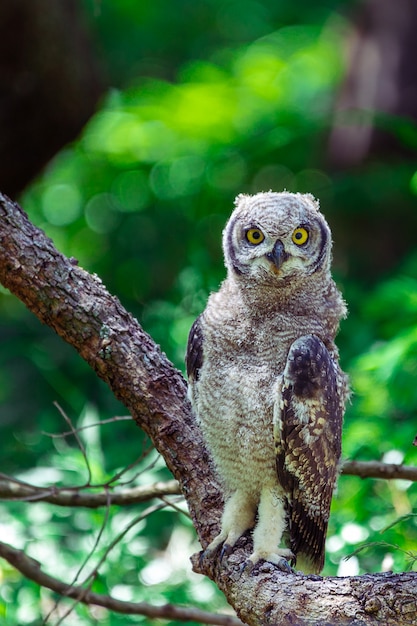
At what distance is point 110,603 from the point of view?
364 cm

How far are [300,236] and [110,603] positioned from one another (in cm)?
176

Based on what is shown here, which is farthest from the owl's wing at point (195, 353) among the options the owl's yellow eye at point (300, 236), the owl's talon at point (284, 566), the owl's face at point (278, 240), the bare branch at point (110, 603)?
the bare branch at point (110, 603)

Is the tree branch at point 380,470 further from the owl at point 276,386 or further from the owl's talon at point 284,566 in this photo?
the owl's talon at point 284,566

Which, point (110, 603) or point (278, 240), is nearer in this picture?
point (278, 240)

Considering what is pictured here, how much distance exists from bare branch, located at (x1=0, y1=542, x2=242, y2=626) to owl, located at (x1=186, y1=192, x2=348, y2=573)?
507 millimetres

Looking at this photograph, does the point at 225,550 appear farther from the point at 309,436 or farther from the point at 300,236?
the point at 300,236

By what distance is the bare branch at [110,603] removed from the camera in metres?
3.56

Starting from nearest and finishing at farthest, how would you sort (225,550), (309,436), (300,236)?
(225,550) → (309,436) → (300,236)

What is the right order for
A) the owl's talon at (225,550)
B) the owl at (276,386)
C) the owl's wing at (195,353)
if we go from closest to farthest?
the owl's talon at (225,550), the owl at (276,386), the owl's wing at (195,353)

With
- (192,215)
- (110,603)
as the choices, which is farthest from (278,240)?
(192,215)

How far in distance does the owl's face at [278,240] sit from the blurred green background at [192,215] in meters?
0.95

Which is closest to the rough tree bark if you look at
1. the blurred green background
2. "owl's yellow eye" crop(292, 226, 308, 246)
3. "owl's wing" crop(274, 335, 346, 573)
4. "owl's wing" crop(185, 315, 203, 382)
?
"owl's wing" crop(185, 315, 203, 382)

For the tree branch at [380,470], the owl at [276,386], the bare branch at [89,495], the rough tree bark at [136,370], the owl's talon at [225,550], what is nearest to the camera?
the rough tree bark at [136,370]

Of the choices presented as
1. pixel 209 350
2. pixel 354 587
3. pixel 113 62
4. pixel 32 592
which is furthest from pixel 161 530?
pixel 113 62
